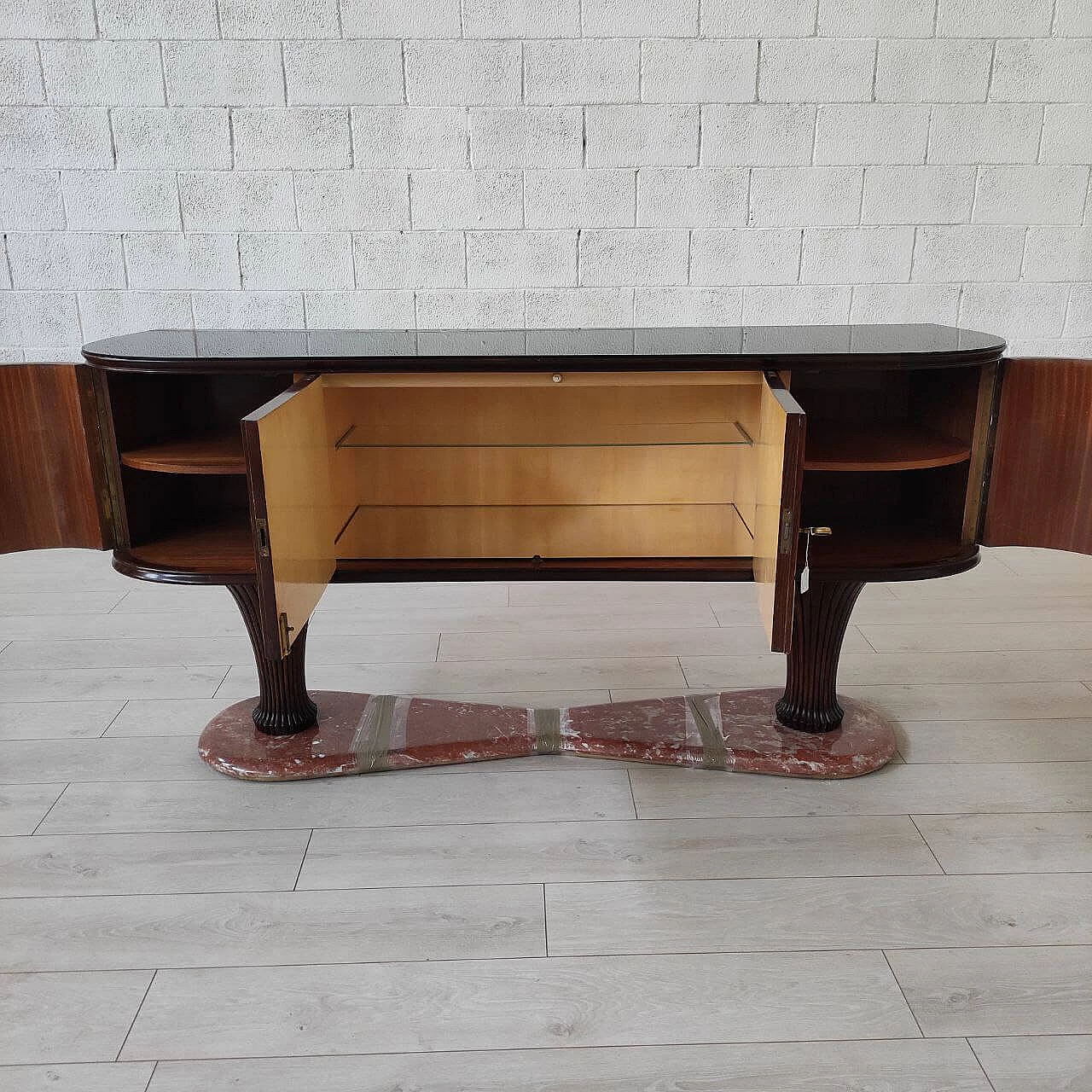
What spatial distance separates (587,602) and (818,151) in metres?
1.66

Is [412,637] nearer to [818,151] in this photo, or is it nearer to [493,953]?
[493,953]

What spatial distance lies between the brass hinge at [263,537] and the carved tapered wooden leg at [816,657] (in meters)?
1.15

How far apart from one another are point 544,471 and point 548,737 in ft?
2.09

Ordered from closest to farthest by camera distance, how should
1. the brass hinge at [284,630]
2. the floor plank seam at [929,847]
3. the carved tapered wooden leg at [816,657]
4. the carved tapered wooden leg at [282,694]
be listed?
the brass hinge at [284,630] → the floor plank seam at [929,847] → the carved tapered wooden leg at [816,657] → the carved tapered wooden leg at [282,694]

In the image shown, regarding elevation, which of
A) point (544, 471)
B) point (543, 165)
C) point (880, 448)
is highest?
point (543, 165)

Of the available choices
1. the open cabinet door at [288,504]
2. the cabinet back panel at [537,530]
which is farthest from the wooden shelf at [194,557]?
the cabinet back panel at [537,530]

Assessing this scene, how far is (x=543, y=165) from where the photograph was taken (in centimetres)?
341

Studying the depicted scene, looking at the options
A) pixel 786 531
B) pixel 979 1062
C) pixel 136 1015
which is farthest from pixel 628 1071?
pixel 786 531

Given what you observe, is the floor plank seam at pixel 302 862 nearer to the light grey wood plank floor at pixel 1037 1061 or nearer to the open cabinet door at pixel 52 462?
the open cabinet door at pixel 52 462

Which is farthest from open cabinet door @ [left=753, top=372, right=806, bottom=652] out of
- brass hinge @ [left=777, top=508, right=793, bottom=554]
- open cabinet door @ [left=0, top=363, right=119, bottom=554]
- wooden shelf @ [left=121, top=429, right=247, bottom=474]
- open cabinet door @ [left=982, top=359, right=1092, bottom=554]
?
open cabinet door @ [left=0, top=363, right=119, bottom=554]

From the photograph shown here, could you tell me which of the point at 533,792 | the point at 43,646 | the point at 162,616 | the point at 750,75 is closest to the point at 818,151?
the point at 750,75

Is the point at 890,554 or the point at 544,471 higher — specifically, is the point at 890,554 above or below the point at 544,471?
below

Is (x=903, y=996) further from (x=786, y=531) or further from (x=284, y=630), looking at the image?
(x=284, y=630)

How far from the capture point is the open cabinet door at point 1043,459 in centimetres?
204
